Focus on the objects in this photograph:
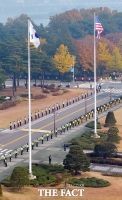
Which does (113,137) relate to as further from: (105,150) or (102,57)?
(102,57)

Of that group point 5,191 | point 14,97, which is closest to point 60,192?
point 5,191

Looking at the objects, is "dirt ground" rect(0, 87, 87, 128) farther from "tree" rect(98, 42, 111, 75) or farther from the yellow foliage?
"tree" rect(98, 42, 111, 75)

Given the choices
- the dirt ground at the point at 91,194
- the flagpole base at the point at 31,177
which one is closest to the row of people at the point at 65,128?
the flagpole base at the point at 31,177

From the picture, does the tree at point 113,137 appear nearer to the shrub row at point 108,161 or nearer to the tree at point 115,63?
the shrub row at point 108,161

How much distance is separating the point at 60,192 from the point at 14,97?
2109 inches

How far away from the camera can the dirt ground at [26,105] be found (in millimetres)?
80613

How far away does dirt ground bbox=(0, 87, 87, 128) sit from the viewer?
8061 cm

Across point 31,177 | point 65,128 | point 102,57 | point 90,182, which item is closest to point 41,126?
point 65,128

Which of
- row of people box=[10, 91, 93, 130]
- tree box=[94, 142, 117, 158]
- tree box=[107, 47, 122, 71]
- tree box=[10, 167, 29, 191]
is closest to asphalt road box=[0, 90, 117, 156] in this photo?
row of people box=[10, 91, 93, 130]

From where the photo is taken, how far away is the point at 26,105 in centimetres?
9119

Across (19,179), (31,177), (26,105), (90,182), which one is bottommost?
(90,182)

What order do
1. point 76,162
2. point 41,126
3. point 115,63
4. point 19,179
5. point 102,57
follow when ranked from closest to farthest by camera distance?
point 19,179 < point 76,162 < point 41,126 < point 115,63 < point 102,57

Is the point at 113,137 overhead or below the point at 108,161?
overhead

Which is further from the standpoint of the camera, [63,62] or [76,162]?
[63,62]
